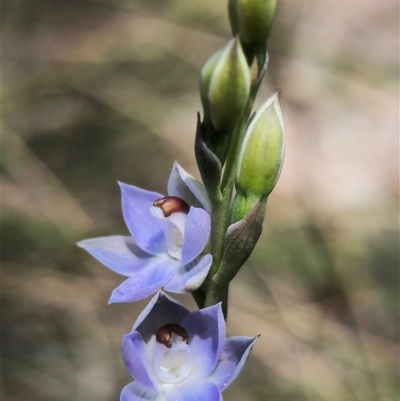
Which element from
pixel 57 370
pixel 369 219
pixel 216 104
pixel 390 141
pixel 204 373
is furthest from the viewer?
pixel 390 141

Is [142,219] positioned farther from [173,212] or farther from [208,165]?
[208,165]

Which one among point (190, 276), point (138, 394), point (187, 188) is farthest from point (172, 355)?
point (187, 188)

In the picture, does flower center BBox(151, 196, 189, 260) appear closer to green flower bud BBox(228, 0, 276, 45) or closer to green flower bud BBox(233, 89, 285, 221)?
green flower bud BBox(233, 89, 285, 221)

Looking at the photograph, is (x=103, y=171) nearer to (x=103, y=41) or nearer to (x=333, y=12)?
(x=103, y=41)

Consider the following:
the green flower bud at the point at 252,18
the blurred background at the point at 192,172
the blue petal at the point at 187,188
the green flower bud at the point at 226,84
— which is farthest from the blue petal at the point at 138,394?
the blurred background at the point at 192,172

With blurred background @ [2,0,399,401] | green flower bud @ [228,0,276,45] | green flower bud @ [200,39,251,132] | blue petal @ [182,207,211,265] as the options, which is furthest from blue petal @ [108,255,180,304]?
blurred background @ [2,0,399,401]

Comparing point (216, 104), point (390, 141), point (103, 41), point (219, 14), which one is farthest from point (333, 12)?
point (216, 104)

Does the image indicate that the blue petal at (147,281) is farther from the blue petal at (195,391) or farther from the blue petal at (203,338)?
the blue petal at (195,391)
